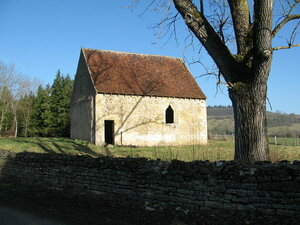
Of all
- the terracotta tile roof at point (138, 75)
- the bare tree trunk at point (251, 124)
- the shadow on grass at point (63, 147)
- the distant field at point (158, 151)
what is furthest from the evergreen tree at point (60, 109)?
the bare tree trunk at point (251, 124)

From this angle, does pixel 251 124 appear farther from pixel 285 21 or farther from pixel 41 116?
pixel 41 116

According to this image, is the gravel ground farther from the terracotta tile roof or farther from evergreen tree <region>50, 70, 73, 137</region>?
evergreen tree <region>50, 70, 73, 137</region>

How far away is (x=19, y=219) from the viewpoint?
6.59m

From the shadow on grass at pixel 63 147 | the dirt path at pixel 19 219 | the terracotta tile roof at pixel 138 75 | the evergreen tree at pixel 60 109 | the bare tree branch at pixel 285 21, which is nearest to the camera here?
the dirt path at pixel 19 219

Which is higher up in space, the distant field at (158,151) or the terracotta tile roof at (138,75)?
the terracotta tile roof at (138,75)

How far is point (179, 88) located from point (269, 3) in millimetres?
19419

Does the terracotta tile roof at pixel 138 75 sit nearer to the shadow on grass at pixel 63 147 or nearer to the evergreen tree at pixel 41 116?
the shadow on grass at pixel 63 147

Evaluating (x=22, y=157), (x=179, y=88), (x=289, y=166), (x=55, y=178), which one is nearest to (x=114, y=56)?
(x=179, y=88)

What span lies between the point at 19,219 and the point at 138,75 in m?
20.1

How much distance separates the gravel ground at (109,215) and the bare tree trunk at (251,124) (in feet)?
6.09

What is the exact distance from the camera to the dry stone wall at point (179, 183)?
205 inches

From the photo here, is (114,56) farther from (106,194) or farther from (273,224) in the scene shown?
(273,224)

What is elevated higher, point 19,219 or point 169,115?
point 169,115

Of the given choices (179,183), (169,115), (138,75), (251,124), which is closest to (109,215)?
(179,183)
